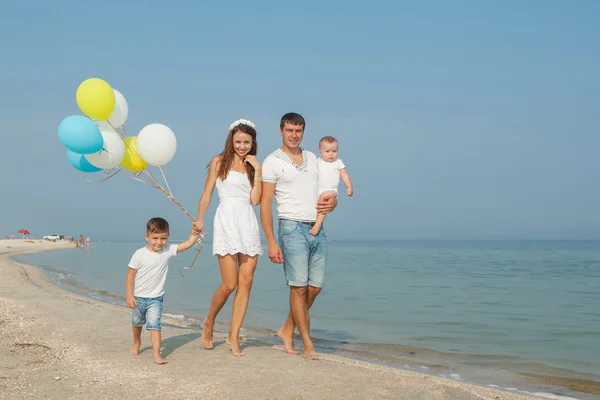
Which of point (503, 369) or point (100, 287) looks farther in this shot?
point (100, 287)

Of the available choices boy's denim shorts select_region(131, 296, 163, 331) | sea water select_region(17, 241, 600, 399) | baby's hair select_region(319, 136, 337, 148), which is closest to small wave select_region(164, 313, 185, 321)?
sea water select_region(17, 241, 600, 399)

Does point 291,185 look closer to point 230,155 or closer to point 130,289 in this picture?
point 230,155

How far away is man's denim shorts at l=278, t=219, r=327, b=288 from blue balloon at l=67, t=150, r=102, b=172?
2.22 m

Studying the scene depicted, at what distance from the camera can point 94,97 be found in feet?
19.9

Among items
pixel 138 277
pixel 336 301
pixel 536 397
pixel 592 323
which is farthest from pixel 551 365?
pixel 336 301

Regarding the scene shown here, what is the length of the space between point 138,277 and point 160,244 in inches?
14.8

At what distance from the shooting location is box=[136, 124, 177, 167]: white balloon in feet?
20.2

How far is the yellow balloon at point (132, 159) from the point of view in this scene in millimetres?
6445

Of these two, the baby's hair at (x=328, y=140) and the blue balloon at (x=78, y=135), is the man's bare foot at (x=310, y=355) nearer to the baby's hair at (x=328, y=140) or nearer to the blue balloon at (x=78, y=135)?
the baby's hair at (x=328, y=140)

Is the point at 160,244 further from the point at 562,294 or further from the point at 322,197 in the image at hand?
the point at 562,294

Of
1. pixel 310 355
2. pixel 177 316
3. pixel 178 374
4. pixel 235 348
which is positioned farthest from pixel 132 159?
pixel 177 316

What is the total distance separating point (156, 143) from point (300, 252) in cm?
197

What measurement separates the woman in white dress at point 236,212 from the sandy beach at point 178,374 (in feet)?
2.07

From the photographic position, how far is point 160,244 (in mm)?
5395
